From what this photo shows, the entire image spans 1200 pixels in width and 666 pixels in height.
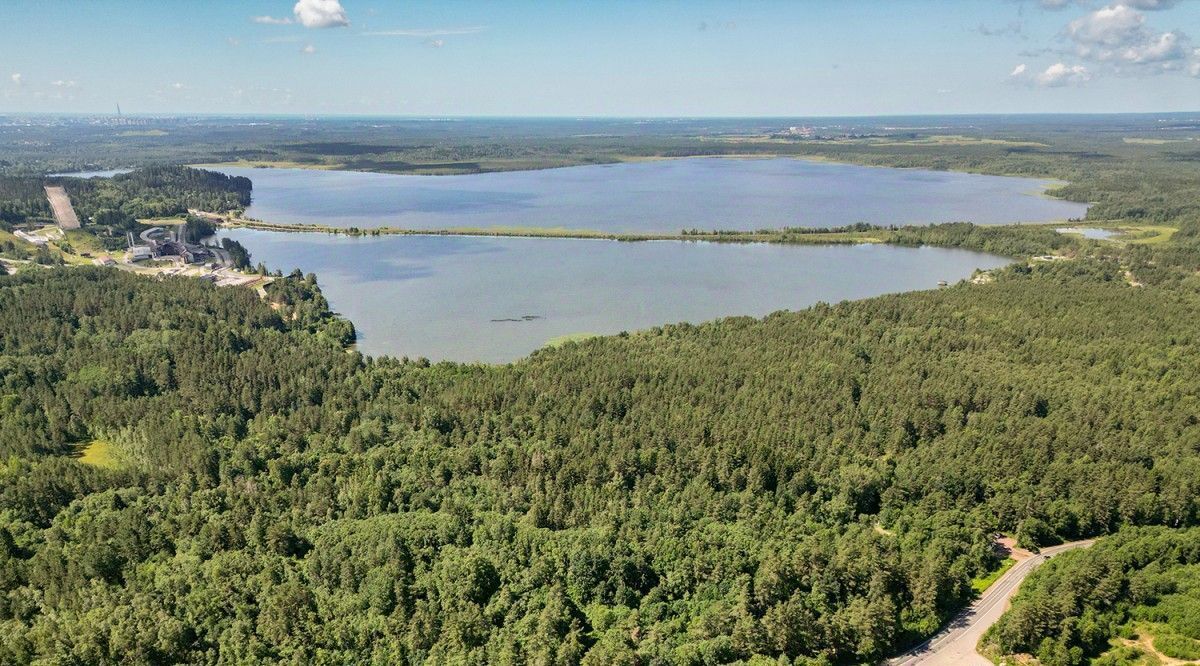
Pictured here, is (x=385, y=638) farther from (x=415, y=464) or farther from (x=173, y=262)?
Result: (x=173, y=262)

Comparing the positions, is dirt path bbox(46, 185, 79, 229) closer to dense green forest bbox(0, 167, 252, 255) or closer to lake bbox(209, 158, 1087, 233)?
dense green forest bbox(0, 167, 252, 255)

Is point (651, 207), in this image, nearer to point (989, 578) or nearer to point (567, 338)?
point (567, 338)

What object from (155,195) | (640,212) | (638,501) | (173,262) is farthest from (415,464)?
(155,195)

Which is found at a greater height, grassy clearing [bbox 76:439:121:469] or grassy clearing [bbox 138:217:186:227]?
grassy clearing [bbox 138:217:186:227]

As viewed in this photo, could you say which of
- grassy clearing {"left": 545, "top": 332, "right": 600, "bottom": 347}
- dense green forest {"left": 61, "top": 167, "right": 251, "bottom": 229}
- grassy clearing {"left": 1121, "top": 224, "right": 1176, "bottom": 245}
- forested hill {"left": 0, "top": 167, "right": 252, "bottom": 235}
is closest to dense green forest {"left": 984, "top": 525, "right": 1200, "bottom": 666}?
grassy clearing {"left": 545, "top": 332, "right": 600, "bottom": 347}

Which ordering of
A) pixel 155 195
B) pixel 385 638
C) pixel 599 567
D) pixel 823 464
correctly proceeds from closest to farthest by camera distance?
pixel 385 638 → pixel 599 567 → pixel 823 464 → pixel 155 195

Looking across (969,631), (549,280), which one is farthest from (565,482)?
(549,280)

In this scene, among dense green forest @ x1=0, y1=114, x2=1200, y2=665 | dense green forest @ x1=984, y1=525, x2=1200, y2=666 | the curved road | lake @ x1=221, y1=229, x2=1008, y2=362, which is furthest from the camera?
lake @ x1=221, y1=229, x2=1008, y2=362
